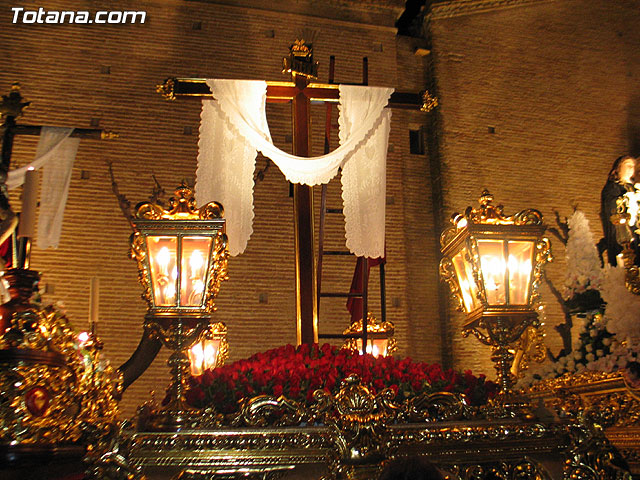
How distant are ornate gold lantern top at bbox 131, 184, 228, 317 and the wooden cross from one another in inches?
43.7

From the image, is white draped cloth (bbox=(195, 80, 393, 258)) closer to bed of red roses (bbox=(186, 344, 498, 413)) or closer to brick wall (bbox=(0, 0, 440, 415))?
bed of red roses (bbox=(186, 344, 498, 413))

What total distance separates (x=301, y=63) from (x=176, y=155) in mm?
5210

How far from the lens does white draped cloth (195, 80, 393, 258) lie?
5328 mm

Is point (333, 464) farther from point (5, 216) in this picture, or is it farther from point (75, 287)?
point (75, 287)

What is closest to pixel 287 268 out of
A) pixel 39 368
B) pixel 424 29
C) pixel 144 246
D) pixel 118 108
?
pixel 118 108

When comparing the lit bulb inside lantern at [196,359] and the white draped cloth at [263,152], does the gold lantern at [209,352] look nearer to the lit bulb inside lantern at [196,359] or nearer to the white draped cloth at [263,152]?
the lit bulb inside lantern at [196,359]

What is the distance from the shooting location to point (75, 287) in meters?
9.05

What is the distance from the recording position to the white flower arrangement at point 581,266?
28.5 feet

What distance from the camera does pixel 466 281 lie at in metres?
3.78

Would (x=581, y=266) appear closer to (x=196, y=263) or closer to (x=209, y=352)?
(x=209, y=352)

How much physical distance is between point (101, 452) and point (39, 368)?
506mm

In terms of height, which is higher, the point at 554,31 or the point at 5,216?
the point at 554,31

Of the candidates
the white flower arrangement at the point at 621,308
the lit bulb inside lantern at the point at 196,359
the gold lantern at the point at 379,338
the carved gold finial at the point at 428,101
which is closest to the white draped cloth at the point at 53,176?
the lit bulb inside lantern at the point at 196,359

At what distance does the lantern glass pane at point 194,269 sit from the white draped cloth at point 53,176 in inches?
229
